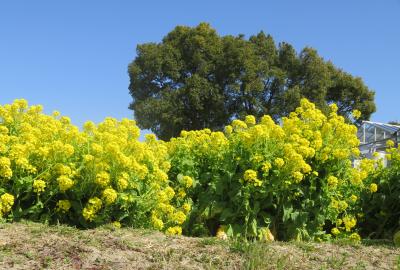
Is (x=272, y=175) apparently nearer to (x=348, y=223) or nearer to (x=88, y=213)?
(x=348, y=223)

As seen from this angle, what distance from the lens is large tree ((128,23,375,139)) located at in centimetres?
2733

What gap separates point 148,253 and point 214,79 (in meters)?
25.1

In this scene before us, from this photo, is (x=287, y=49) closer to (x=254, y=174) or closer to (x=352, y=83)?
(x=352, y=83)

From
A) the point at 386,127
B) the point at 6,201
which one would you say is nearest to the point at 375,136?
the point at 386,127

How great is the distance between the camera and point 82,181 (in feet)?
15.1

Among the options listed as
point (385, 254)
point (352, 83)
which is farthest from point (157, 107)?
point (385, 254)

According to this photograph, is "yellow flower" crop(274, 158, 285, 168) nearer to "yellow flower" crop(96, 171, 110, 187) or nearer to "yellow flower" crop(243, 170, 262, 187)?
Answer: "yellow flower" crop(243, 170, 262, 187)

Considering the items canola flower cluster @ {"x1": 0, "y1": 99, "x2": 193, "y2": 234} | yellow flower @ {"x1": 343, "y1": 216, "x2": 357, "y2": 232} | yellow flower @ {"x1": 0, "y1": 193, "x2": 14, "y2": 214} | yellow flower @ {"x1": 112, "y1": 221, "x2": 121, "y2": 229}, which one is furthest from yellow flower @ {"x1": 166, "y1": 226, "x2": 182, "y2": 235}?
yellow flower @ {"x1": 343, "y1": 216, "x2": 357, "y2": 232}

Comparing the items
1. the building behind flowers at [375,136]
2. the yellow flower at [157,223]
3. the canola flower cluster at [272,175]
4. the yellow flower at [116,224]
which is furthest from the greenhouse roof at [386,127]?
the yellow flower at [116,224]

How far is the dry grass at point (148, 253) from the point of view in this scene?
3.29m

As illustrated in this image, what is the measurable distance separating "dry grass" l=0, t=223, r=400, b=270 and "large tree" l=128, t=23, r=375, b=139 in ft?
74.0

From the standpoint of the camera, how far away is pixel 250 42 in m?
29.8

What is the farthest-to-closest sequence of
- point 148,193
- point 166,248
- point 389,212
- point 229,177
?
1. point 389,212
2. point 229,177
3. point 148,193
4. point 166,248

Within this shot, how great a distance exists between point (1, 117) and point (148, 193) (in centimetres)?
182
